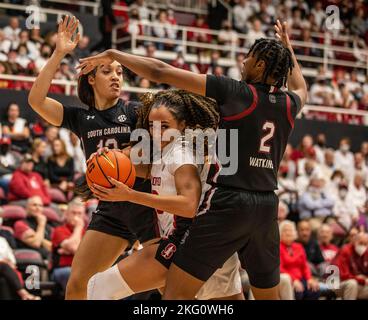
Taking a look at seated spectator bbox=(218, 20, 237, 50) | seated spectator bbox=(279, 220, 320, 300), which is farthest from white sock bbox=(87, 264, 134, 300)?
seated spectator bbox=(218, 20, 237, 50)

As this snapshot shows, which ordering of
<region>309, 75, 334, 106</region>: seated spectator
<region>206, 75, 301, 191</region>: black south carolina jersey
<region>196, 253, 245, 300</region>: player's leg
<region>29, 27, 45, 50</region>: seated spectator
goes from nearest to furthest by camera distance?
<region>206, 75, 301, 191</region>: black south carolina jersey
<region>196, 253, 245, 300</region>: player's leg
<region>29, 27, 45, 50</region>: seated spectator
<region>309, 75, 334, 106</region>: seated spectator

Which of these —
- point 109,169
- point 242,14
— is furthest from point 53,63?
point 242,14

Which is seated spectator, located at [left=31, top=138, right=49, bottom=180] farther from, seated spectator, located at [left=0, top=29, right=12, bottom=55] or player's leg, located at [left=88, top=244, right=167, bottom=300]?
player's leg, located at [left=88, top=244, right=167, bottom=300]

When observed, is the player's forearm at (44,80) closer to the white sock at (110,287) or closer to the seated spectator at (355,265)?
the white sock at (110,287)

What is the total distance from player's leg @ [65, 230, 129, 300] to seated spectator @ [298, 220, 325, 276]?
17.1ft

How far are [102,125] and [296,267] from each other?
14.5ft

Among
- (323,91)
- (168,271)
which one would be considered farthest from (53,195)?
(323,91)

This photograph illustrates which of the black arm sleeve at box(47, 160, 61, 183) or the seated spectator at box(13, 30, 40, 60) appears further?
the seated spectator at box(13, 30, 40, 60)

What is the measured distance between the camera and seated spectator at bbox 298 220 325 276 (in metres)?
9.96

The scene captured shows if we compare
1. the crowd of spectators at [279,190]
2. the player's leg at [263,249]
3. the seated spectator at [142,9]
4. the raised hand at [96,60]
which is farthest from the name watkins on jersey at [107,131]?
the seated spectator at [142,9]

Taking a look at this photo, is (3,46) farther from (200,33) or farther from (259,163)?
(259,163)

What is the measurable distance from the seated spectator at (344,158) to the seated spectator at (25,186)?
588cm

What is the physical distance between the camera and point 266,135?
433 cm
